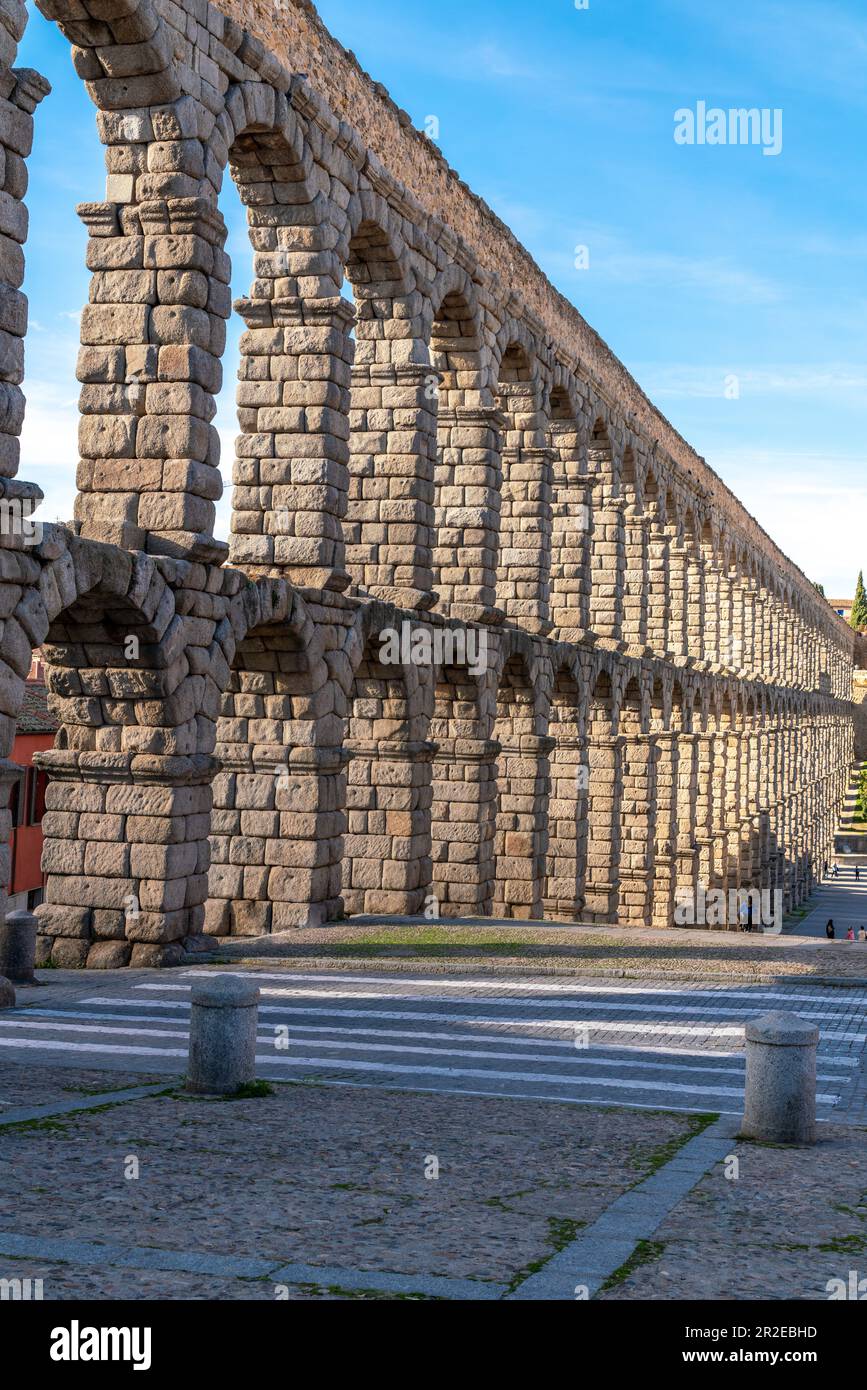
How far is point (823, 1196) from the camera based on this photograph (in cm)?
713

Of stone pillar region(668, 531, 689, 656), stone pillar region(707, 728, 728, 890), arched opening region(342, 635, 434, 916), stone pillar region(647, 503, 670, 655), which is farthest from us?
stone pillar region(707, 728, 728, 890)

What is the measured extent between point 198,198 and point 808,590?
7391cm

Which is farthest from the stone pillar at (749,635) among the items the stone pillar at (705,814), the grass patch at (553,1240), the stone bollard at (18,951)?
the grass patch at (553,1240)

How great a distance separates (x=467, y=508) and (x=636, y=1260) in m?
19.2

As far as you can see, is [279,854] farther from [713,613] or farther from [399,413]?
[713,613]

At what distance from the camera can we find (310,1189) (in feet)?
22.6

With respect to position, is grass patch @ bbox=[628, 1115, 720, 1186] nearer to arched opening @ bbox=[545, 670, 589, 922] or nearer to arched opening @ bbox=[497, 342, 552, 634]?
arched opening @ bbox=[497, 342, 552, 634]

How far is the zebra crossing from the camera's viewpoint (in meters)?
9.95

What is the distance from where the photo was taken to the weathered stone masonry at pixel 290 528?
15453mm

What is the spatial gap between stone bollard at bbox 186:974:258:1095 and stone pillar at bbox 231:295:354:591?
10.1 meters

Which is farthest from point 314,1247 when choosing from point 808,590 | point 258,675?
point 808,590

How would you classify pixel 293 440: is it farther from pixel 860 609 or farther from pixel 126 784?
pixel 860 609

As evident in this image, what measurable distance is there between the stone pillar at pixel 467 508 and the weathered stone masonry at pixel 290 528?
0.05 metres

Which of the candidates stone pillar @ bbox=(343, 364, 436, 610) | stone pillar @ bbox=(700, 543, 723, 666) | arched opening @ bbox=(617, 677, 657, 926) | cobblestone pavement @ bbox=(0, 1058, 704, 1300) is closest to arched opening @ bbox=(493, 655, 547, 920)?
stone pillar @ bbox=(343, 364, 436, 610)
